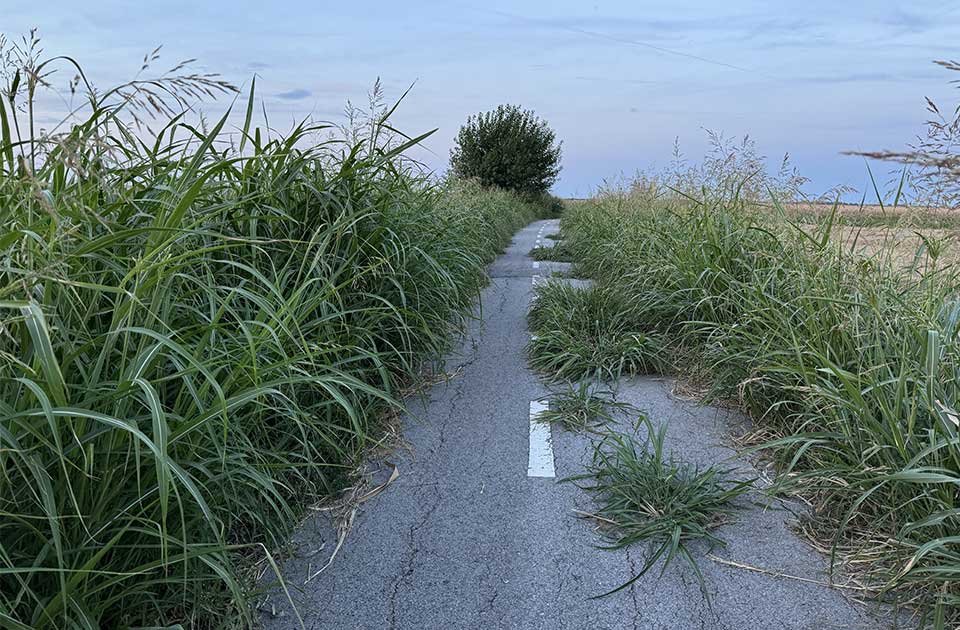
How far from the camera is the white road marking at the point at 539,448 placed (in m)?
3.52

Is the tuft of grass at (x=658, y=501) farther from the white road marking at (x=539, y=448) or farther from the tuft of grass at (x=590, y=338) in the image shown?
the tuft of grass at (x=590, y=338)

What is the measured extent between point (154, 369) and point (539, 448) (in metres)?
2.22

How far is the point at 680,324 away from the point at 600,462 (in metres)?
2.25

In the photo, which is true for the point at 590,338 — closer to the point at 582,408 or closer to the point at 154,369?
Result: the point at 582,408

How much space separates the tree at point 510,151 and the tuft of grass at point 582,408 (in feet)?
88.3

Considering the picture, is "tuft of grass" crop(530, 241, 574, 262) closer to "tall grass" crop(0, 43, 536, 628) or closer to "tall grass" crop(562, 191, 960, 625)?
"tall grass" crop(562, 191, 960, 625)

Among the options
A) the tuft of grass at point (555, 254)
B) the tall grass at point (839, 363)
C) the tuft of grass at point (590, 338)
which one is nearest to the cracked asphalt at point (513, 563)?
the tall grass at point (839, 363)

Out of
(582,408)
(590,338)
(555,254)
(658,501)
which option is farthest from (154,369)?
(555,254)

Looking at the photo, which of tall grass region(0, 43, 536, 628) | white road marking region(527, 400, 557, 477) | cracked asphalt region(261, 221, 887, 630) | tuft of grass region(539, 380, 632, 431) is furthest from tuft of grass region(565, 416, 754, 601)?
tall grass region(0, 43, 536, 628)

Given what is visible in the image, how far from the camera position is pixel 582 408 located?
4.23 m

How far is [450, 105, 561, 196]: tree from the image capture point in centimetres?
3128

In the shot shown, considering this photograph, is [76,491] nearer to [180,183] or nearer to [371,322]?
[180,183]

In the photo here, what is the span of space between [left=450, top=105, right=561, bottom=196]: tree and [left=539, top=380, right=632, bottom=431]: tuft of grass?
88.3 feet

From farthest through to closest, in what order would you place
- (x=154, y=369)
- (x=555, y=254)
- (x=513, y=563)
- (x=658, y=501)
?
1. (x=555, y=254)
2. (x=658, y=501)
3. (x=513, y=563)
4. (x=154, y=369)
